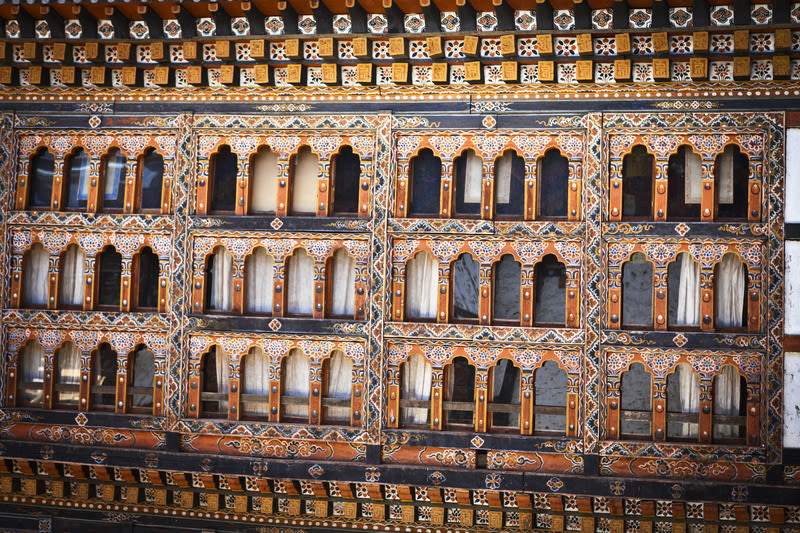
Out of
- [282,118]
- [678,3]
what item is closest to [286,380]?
[282,118]

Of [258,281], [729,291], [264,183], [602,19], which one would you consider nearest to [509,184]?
[602,19]

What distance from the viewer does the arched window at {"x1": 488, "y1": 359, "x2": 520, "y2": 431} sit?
9.18m

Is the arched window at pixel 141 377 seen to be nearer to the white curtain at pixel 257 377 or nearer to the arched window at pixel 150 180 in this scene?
the white curtain at pixel 257 377

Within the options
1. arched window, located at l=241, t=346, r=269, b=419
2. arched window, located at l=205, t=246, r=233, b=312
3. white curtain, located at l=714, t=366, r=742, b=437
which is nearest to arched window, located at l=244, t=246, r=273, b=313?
arched window, located at l=205, t=246, r=233, b=312

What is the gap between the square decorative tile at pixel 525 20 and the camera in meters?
8.75

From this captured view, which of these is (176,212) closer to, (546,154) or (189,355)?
(189,355)

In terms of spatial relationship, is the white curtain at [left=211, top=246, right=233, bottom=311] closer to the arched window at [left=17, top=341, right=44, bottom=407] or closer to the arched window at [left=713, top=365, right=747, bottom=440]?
the arched window at [left=17, top=341, right=44, bottom=407]

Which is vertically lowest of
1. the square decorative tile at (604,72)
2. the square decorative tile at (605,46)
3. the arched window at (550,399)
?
the arched window at (550,399)

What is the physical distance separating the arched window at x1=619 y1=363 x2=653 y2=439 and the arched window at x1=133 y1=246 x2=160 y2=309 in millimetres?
4997

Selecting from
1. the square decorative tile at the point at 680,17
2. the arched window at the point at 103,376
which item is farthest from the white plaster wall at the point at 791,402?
the arched window at the point at 103,376

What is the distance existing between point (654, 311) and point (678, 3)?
286 centimetres

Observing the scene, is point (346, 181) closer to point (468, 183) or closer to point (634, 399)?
point (468, 183)

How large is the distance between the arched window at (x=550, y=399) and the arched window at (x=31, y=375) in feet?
17.6

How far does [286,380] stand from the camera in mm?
9602
